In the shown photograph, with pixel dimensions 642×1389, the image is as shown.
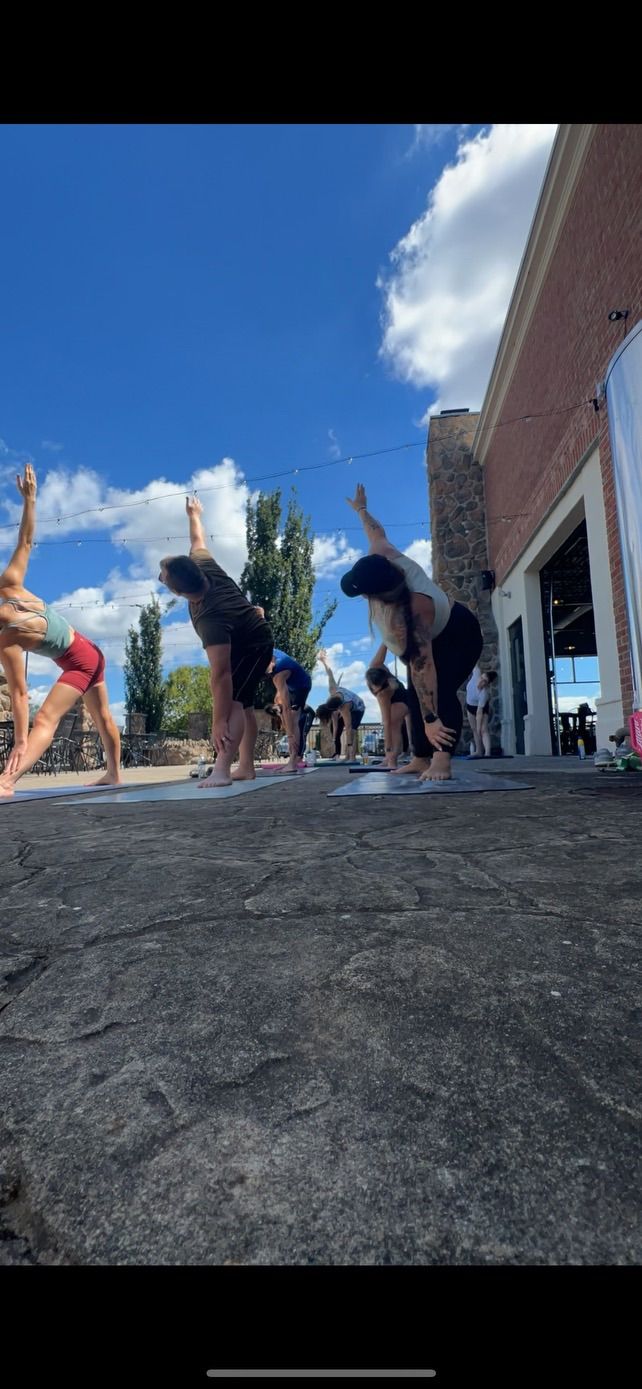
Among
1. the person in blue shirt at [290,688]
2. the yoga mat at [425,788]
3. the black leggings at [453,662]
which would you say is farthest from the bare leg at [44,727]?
the person in blue shirt at [290,688]

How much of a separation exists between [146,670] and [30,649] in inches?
915

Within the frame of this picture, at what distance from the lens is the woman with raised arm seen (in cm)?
580

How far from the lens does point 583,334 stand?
622 cm

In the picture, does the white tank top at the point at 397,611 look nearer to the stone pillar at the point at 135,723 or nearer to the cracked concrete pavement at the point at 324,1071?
the cracked concrete pavement at the point at 324,1071

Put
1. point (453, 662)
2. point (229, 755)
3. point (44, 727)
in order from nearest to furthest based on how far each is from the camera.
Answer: point (44, 727)
point (453, 662)
point (229, 755)

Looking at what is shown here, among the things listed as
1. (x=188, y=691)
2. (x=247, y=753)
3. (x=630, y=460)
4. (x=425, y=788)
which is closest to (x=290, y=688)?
(x=247, y=753)

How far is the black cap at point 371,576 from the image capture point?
3629mm

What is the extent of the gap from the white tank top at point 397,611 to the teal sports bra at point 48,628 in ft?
6.51

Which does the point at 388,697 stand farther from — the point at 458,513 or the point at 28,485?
the point at 458,513

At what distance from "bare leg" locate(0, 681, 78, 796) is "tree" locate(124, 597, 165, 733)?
22086mm
